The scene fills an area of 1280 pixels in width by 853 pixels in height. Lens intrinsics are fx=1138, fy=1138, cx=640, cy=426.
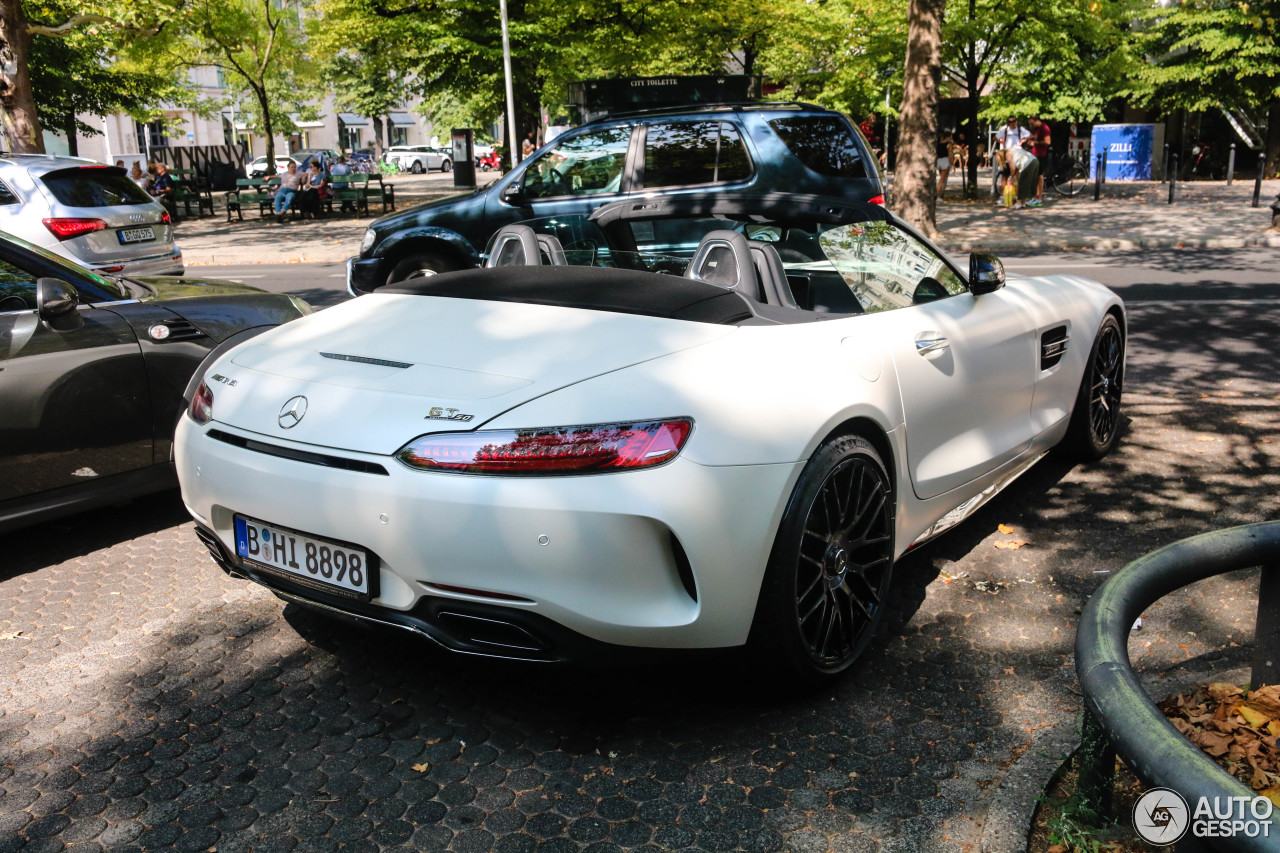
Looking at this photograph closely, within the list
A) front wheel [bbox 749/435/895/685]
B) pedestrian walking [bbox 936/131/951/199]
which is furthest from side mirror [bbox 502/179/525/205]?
pedestrian walking [bbox 936/131/951/199]

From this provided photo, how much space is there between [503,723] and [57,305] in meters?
2.66

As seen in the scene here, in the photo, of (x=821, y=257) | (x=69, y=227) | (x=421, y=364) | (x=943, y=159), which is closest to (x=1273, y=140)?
(x=943, y=159)

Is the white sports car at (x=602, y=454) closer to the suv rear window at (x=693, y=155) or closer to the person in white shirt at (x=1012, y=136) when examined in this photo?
the suv rear window at (x=693, y=155)

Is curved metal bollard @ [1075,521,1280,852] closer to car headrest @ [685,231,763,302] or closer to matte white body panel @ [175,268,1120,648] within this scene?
matte white body panel @ [175,268,1120,648]

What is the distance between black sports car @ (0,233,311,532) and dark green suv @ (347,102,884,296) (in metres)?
5.16

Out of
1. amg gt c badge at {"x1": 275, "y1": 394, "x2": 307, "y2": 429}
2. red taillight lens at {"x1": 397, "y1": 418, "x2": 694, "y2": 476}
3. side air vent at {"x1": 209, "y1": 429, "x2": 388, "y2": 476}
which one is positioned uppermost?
amg gt c badge at {"x1": 275, "y1": 394, "x2": 307, "y2": 429}

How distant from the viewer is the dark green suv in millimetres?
9914

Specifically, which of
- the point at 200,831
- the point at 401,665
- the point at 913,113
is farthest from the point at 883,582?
the point at 913,113

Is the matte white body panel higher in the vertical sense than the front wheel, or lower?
higher

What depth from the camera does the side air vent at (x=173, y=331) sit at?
493 centimetres

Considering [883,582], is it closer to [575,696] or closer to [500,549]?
[575,696]

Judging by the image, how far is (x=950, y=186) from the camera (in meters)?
30.8

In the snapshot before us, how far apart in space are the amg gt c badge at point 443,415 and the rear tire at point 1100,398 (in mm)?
3378

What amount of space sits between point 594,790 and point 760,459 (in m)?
0.95
